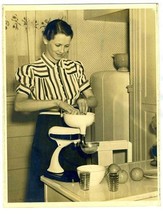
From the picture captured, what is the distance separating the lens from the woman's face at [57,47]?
46.2 inches

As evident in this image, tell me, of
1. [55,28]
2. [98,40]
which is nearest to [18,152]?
[55,28]

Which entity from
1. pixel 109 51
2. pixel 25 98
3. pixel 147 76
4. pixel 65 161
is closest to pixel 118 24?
pixel 109 51

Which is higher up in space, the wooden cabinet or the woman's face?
the woman's face

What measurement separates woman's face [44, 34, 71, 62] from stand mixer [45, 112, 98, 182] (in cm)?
26

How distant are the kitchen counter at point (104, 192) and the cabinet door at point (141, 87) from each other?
301 mm

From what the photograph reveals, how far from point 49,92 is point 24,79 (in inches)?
3.9

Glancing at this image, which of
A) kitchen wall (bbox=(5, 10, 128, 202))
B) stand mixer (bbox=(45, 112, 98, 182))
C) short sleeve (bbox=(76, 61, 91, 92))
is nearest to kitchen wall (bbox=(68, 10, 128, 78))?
kitchen wall (bbox=(5, 10, 128, 202))

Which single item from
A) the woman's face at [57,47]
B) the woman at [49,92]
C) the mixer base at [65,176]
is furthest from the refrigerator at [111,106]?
the mixer base at [65,176]

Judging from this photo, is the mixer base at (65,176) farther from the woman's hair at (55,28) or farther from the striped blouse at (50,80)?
the woman's hair at (55,28)

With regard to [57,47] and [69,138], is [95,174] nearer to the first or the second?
[69,138]

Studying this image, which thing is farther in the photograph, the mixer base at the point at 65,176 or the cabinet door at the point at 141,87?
the cabinet door at the point at 141,87

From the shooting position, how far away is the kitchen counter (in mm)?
875

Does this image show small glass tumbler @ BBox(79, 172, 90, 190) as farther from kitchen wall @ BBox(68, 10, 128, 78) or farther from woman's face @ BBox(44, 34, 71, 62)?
kitchen wall @ BBox(68, 10, 128, 78)
